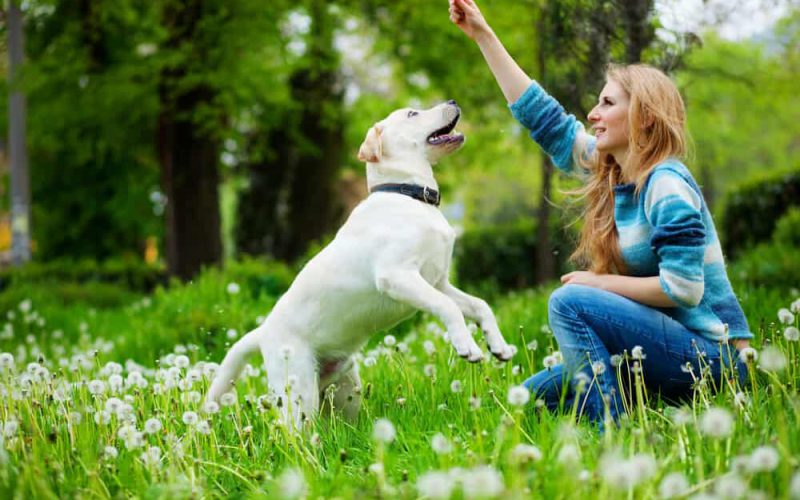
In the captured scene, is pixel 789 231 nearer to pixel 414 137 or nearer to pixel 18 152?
pixel 414 137

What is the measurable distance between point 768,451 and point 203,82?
9749 millimetres

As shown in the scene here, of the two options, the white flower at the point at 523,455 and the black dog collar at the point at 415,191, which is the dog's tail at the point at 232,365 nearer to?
the black dog collar at the point at 415,191

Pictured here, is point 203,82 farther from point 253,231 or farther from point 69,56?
point 253,231

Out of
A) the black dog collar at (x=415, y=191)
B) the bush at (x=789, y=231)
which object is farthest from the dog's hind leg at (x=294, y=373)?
the bush at (x=789, y=231)

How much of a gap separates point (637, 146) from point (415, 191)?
96cm

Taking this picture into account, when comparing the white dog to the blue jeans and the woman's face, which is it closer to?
the blue jeans

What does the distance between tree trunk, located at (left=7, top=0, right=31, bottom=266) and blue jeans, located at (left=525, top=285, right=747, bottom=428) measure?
407 inches

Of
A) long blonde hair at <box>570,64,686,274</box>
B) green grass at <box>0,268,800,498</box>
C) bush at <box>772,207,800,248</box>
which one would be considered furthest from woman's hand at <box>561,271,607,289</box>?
bush at <box>772,207,800,248</box>

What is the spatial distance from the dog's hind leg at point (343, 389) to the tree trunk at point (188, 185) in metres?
8.05

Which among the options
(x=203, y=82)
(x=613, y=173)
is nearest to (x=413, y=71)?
(x=203, y=82)

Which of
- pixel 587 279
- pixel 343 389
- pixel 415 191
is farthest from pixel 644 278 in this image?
pixel 343 389

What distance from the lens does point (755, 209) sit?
10.8 m

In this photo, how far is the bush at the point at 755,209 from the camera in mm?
10266

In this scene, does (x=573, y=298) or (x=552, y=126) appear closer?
(x=573, y=298)
